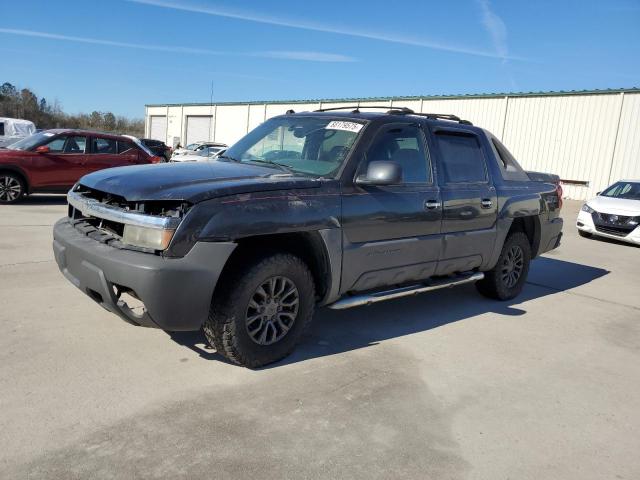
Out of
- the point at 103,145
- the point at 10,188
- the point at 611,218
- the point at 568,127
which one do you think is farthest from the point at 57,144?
the point at 568,127

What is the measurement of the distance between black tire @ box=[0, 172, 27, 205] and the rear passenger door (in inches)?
377

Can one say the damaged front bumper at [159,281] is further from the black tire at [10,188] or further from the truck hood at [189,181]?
the black tire at [10,188]

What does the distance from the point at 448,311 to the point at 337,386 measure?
91.3 inches

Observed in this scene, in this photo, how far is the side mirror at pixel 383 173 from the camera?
4.02m

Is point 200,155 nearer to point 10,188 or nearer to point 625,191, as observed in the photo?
point 10,188

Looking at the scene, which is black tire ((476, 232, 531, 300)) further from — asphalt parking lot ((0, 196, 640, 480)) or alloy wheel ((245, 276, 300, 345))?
alloy wheel ((245, 276, 300, 345))

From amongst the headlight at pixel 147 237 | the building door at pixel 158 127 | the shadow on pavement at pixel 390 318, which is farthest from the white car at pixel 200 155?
the building door at pixel 158 127

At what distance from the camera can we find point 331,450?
9.50ft

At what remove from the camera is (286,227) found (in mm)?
3662

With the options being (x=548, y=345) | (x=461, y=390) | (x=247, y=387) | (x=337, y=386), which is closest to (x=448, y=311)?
(x=548, y=345)

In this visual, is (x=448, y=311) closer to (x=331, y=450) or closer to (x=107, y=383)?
(x=331, y=450)

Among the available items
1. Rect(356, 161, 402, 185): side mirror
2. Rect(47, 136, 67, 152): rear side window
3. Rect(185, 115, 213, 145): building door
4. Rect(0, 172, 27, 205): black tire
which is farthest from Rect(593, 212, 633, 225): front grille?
Rect(185, 115, 213, 145): building door

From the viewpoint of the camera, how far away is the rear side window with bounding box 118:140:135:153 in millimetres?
12711

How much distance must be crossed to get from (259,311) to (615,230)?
10.1 meters
